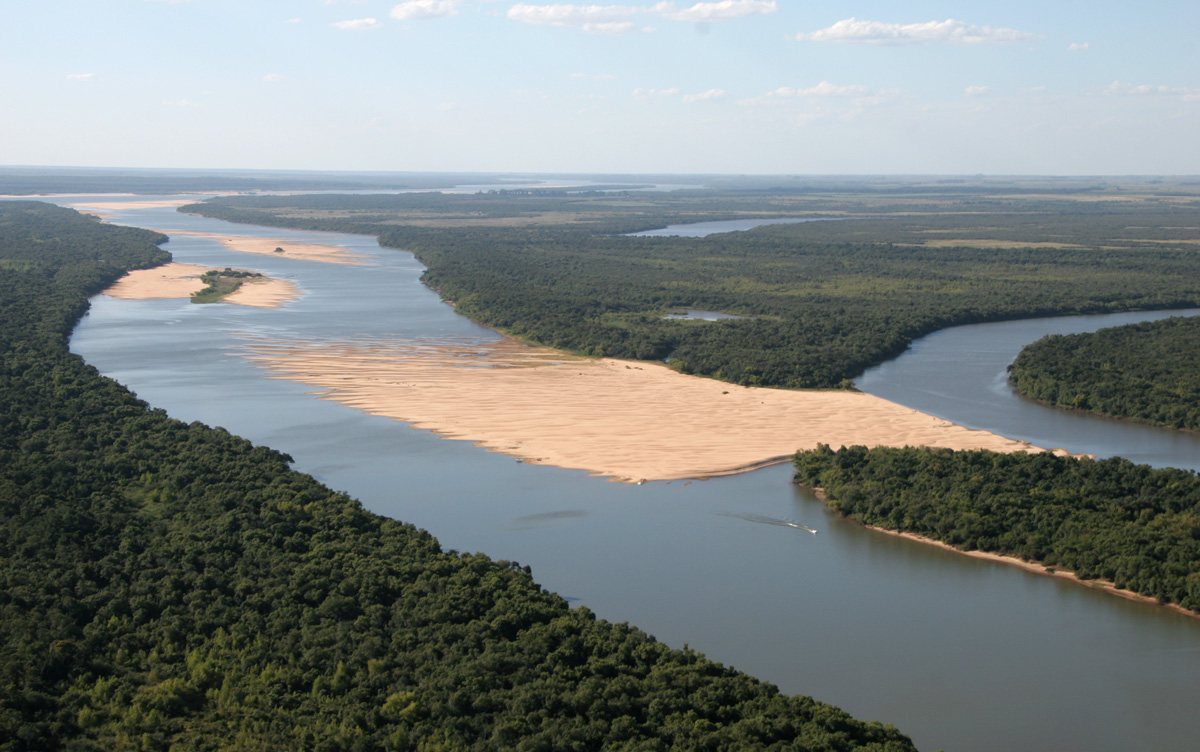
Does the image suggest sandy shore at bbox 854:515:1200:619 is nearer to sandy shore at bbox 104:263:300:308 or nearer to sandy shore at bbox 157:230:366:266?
sandy shore at bbox 104:263:300:308

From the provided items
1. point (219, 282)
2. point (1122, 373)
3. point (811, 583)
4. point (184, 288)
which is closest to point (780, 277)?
point (1122, 373)

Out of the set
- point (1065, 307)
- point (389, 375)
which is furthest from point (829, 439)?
point (1065, 307)

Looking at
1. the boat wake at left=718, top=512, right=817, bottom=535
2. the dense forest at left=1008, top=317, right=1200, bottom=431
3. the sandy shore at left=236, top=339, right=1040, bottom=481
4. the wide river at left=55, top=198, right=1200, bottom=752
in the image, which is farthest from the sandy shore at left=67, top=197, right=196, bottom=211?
the boat wake at left=718, top=512, right=817, bottom=535

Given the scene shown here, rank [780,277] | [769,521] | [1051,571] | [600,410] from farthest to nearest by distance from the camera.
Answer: [780,277], [600,410], [769,521], [1051,571]

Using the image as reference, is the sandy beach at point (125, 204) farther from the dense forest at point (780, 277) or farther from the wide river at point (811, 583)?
the wide river at point (811, 583)

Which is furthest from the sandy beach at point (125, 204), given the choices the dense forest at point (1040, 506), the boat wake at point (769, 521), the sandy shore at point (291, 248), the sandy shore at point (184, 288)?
the dense forest at point (1040, 506)

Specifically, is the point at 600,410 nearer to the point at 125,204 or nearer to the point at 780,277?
the point at 780,277
